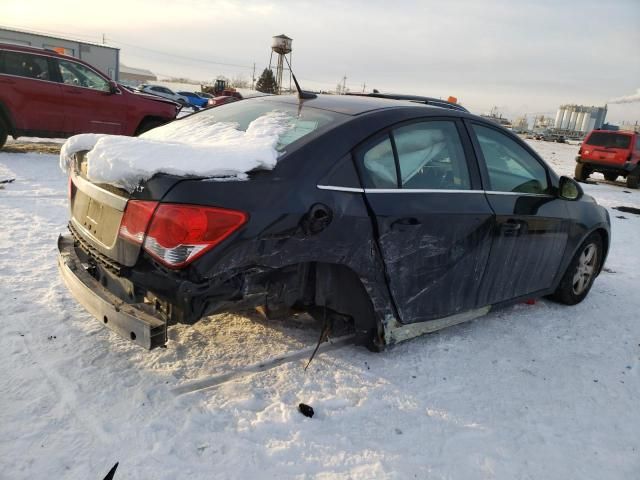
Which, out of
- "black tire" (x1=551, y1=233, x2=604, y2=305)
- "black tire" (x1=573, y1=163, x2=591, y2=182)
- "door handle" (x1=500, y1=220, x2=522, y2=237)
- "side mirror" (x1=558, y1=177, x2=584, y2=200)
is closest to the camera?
"door handle" (x1=500, y1=220, x2=522, y2=237)

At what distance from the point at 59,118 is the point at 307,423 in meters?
8.58

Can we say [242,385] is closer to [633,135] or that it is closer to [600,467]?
[600,467]

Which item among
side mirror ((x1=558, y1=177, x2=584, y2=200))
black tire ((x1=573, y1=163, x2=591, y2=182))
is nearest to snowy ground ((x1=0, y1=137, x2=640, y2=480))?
side mirror ((x1=558, y1=177, x2=584, y2=200))

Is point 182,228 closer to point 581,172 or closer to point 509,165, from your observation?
point 509,165

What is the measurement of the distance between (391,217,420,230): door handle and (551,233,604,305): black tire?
2060 millimetres

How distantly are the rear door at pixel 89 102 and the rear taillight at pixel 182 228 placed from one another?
8026mm

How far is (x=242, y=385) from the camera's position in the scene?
105 inches

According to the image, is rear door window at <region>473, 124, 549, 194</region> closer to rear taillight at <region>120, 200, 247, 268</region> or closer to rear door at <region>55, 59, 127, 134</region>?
rear taillight at <region>120, 200, 247, 268</region>

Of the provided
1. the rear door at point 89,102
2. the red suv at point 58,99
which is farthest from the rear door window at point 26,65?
the rear door at point 89,102

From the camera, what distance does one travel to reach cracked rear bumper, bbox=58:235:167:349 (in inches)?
87.5

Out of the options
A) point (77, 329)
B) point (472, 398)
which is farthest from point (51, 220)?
point (472, 398)

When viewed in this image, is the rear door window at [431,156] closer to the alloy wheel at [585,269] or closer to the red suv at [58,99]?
the alloy wheel at [585,269]

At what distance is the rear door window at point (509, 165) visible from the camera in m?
3.32

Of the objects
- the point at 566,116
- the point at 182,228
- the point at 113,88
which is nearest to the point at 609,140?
the point at 113,88
